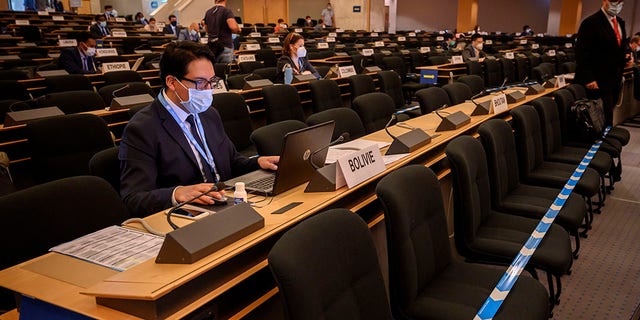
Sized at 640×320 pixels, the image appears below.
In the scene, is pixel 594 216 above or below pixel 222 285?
below

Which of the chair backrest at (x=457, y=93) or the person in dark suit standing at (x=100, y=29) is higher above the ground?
the person in dark suit standing at (x=100, y=29)

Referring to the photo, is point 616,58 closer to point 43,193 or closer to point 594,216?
point 594,216

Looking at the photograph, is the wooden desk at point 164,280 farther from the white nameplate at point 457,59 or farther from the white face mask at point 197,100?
the white nameplate at point 457,59

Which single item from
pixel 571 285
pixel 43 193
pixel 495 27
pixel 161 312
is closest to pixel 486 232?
pixel 571 285

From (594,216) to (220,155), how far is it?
301 centimetres

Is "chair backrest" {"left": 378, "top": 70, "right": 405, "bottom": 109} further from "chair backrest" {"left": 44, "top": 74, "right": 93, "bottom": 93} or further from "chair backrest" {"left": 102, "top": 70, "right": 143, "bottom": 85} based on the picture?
"chair backrest" {"left": 44, "top": 74, "right": 93, "bottom": 93}

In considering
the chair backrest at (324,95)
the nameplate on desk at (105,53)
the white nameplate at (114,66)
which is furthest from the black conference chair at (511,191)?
the nameplate on desk at (105,53)

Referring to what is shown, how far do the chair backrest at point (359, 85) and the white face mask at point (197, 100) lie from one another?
311 centimetres

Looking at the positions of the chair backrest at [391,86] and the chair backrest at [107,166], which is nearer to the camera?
the chair backrest at [107,166]

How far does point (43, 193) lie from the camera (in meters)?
1.71

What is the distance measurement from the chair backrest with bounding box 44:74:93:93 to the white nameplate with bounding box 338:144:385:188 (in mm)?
4313

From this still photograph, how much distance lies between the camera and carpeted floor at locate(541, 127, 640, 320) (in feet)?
8.48

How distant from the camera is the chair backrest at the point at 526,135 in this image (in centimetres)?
322

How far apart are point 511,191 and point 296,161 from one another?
5.57 ft
